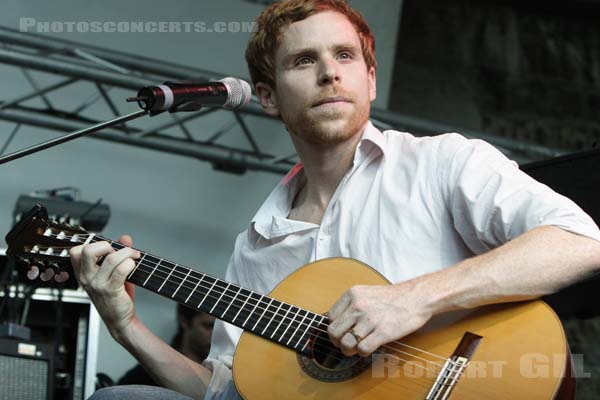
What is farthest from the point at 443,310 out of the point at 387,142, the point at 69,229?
the point at 69,229

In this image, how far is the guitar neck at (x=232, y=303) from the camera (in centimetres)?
233

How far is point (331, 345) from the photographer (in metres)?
2.28

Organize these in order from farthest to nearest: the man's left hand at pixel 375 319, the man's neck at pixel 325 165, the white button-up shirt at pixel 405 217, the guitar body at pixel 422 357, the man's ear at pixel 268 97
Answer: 1. the man's ear at pixel 268 97
2. the man's neck at pixel 325 165
3. the white button-up shirt at pixel 405 217
4. the man's left hand at pixel 375 319
5. the guitar body at pixel 422 357

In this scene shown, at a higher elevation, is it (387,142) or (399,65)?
(399,65)

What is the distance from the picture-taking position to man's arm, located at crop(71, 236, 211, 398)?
2.49 metres

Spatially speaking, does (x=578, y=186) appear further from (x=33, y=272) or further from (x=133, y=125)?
(x=133, y=125)

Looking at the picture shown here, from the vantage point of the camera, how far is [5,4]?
554cm

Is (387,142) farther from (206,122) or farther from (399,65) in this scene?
(399,65)

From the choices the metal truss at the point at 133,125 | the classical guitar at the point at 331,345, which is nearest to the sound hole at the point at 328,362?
the classical guitar at the point at 331,345

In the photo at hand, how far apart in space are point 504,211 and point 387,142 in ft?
1.74

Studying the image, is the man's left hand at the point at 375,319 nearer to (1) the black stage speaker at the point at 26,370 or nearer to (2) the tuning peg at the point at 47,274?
(2) the tuning peg at the point at 47,274

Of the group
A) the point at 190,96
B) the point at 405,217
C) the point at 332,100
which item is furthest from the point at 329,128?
the point at 190,96

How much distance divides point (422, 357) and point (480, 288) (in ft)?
0.65

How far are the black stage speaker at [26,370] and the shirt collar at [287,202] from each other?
1.11m
